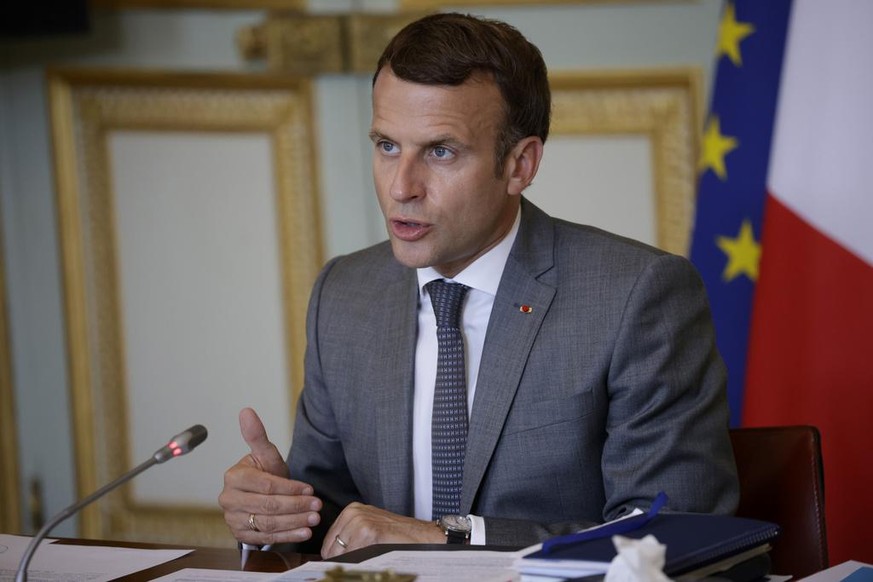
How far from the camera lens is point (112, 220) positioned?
416 cm

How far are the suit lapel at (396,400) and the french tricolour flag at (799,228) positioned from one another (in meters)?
1.03

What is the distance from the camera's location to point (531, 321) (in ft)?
6.88

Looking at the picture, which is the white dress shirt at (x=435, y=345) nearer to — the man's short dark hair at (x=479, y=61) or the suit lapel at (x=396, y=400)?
the suit lapel at (x=396, y=400)

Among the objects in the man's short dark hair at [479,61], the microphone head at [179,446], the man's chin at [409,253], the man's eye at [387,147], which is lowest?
the microphone head at [179,446]

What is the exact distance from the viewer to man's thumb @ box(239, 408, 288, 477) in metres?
2.05

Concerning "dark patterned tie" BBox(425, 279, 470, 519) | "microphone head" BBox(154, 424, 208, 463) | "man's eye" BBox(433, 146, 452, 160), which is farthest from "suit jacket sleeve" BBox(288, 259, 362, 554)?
"microphone head" BBox(154, 424, 208, 463)

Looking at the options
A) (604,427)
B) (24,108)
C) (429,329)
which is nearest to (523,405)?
(604,427)

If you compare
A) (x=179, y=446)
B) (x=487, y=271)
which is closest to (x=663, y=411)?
(x=487, y=271)

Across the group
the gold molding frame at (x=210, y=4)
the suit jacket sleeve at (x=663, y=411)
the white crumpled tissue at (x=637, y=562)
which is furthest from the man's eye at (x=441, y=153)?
the gold molding frame at (x=210, y=4)

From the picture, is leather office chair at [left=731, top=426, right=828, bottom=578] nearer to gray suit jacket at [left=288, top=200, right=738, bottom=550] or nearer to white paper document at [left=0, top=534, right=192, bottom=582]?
gray suit jacket at [left=288, top=200, right=738, bottom=550]

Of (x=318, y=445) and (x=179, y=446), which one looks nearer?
(x=179, y=446)

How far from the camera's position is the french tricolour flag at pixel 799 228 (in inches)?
104

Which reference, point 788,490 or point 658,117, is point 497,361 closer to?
point 788,490

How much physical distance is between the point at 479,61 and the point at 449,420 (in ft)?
2.07
